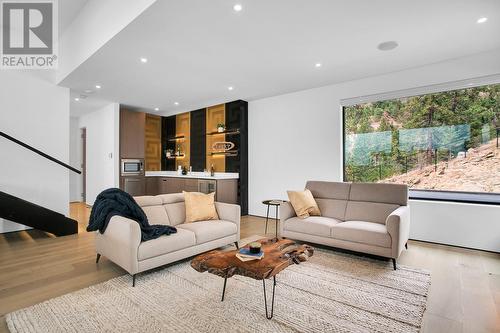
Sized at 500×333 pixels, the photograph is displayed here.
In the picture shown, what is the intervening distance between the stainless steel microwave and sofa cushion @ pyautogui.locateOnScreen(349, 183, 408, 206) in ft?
17.3

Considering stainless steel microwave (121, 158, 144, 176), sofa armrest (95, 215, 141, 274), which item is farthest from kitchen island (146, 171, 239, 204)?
sofa armrest (95, 215, 141, 274)

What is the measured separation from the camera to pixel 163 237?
2.78 meters

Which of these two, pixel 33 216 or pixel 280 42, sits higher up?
pixel 280 42

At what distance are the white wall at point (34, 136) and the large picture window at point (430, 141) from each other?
547 cm

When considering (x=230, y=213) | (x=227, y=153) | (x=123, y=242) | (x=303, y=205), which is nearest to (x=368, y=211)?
→ (x=303, y=205)

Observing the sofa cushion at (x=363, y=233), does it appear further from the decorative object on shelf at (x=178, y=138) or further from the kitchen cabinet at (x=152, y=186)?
the kitchen cabinet at (x=152, y=186)

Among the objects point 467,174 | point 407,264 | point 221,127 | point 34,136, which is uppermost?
point 221,127

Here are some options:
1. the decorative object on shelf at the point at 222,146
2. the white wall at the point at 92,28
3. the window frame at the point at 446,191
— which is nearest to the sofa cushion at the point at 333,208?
the window frame at the point at 446,191

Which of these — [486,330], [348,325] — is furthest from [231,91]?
[486,330]

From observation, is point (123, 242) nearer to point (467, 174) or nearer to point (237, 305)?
point (237, 305)

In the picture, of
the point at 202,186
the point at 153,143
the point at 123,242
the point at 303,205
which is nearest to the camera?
the point at 123,242

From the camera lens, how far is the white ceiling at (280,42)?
2.54m

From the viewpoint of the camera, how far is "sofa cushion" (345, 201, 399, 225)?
3498 millimetres

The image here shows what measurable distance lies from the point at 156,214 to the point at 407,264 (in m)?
3.14
